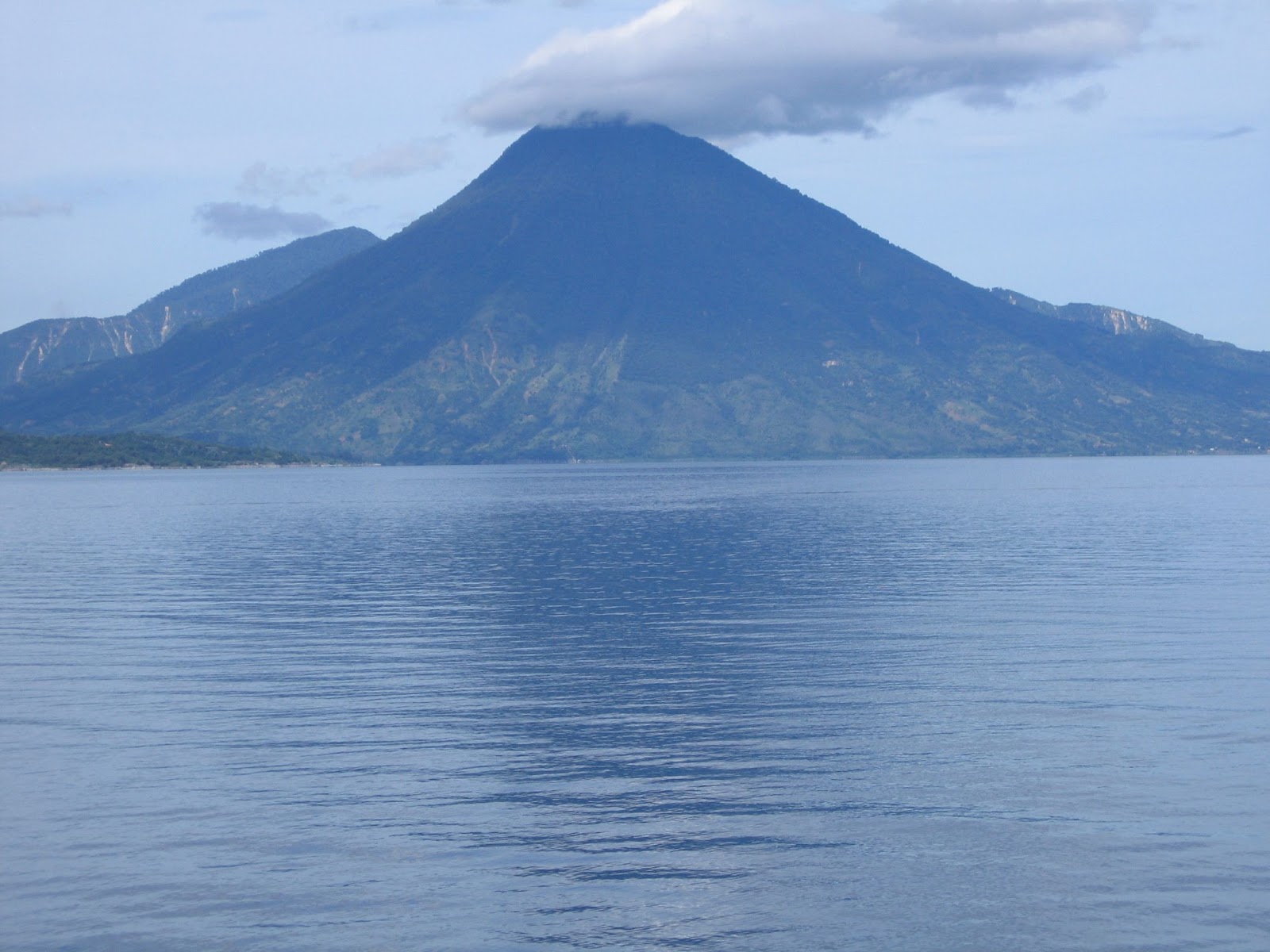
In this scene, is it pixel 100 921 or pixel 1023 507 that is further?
pixel 1023 507

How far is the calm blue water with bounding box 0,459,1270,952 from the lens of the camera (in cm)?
2516

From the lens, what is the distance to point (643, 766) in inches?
1367

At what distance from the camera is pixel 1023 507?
521ft

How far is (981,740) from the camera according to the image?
3709 cm

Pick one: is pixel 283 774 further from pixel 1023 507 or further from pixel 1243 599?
pixel 1023 507

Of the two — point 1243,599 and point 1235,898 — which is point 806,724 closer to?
point 1235,898

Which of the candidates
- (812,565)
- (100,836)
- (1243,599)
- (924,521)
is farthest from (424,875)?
(924,521)

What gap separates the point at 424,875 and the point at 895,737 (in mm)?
15739

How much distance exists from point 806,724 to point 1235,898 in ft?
50.7

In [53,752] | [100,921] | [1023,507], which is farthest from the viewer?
[1023,507]

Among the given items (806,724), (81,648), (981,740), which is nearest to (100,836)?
(806,724)

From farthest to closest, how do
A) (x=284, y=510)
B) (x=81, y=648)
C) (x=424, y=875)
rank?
(x=284, y=510) → (x=81, y=648) → (x=424, y=875)

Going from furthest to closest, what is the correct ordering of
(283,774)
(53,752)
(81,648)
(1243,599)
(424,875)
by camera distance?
(1243,599), (81,648), (53,752), (283,774), (424,875)

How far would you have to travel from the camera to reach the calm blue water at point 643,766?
25.2 m
